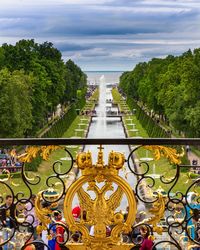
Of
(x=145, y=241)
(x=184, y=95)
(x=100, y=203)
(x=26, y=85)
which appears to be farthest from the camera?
(x=184, y=95)

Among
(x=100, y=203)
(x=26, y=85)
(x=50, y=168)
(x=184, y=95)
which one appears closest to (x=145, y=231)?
(x=100, y=203)

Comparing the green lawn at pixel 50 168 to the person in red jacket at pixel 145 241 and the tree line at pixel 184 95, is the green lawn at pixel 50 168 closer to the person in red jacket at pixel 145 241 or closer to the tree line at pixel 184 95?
the tree line at pixel 184 95

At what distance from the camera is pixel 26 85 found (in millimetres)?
37125

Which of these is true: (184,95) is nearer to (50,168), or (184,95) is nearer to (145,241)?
(50,168)

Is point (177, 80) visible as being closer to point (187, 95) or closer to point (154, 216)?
point (187, 95)

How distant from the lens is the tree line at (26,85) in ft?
111

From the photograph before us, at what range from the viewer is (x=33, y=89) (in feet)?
136

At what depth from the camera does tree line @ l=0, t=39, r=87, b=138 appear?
33.8 metres

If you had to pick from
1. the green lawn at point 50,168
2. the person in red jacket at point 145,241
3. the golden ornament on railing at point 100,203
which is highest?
A: the golden ornament on railing at point 100,203

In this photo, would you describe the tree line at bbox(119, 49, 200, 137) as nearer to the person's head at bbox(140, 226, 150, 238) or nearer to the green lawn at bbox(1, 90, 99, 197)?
the green lawn at bbox(1, 90, 99, 197)

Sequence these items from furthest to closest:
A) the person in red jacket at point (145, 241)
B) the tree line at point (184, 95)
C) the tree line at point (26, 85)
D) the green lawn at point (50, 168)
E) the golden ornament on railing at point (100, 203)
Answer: the tree line at point (184, 95)
the tree line at point (26, 85)
the green lawn at point (50, 168)
the person in red jacket at point (145, 241)
the golden ornament on railing at point (100, 203)

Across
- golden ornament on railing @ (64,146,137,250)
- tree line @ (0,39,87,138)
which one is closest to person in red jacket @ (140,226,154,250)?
golden ornament on railing @ (64,146,137,250)

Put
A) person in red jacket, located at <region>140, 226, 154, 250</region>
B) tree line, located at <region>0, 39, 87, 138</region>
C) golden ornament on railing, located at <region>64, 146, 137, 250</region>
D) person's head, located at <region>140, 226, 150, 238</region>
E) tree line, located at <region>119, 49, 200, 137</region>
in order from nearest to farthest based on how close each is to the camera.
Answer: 1. golden ornament on railing, located at <region>64, 146, 137, 250</region>
2. person's head, located at <region>140, 226, 150, 238</region>
3. person in red jacket, located at <region>140, 226, 154, 250</region>
4. tree line, located at <region>0, 39, 87, 138</region>
5. tree line, located at <region>119, 49, 200, 137</region>

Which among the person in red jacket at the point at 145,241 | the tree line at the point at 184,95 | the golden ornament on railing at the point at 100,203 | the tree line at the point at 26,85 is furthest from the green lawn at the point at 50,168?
the golden ornament on railing at the point at 100,203
